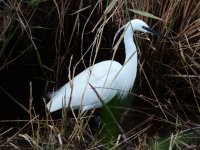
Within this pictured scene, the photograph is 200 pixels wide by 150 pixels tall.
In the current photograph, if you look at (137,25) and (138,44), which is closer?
(137,25)

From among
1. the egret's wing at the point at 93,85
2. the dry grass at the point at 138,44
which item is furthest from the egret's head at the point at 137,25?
the egret's wing at the point at 93,85

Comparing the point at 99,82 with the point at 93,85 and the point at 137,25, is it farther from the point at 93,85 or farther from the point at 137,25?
the point at 137,25

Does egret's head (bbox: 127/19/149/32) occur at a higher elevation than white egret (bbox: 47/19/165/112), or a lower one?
higher

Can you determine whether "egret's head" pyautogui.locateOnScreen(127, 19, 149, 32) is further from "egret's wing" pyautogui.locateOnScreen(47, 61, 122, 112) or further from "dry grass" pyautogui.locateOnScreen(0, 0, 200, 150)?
"egret's wing" pyautogui.locateOnScreen(47, 61, 122, 112)

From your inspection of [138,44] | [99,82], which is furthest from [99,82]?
[138,44]

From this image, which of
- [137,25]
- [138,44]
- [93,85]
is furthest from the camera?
[138,44]

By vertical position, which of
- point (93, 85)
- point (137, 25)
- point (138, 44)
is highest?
point (137, 25)

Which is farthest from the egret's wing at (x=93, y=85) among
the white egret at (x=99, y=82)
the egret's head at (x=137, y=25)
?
the egret's head at (x=137, y=25)

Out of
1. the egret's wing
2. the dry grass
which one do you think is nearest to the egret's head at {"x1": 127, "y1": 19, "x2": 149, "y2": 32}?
the dry grass

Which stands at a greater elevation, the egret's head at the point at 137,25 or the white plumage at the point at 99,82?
the egret's head at the point at 137,25

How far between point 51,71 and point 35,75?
18cm

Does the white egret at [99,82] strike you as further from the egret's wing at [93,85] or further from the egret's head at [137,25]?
the egret's head at [137,25]

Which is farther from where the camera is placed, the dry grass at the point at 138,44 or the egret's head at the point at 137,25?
the dry grass at the point at 138,44

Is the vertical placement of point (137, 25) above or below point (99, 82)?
above
